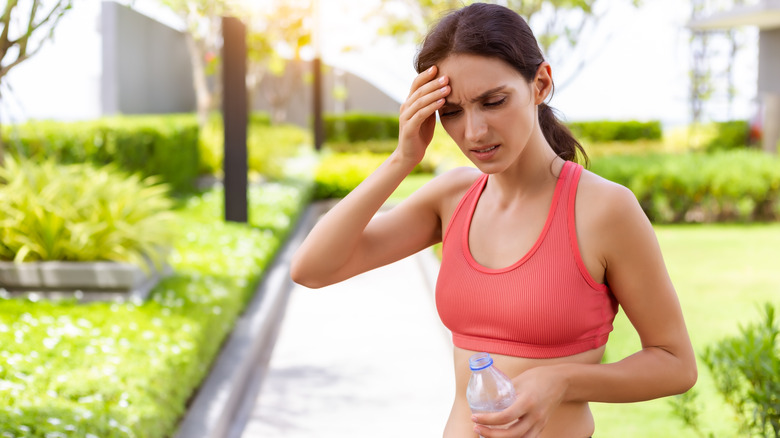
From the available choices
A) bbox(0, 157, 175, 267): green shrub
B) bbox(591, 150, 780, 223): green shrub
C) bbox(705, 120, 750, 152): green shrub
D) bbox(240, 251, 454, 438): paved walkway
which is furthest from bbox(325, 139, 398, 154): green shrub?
bbox(0, 157, 175, 267): green shrub

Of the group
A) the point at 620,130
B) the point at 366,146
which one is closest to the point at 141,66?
the point at 366,146

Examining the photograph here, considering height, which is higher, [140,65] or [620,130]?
[140,65]

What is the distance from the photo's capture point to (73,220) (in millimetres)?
6059

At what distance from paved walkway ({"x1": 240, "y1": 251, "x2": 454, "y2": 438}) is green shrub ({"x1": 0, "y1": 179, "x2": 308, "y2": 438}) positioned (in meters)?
0.58

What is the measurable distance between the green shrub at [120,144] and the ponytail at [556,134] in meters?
7.08

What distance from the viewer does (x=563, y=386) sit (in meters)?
1.60

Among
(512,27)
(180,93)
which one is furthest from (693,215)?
(180,93)

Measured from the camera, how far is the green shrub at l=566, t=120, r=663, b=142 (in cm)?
2795

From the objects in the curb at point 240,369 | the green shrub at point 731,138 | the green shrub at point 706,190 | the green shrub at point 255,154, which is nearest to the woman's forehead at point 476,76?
the curb at point 240,369

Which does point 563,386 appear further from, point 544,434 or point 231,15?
point 231,15

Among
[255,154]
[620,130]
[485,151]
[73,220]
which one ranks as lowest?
[73,220]

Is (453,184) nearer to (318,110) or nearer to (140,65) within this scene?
(140,65)

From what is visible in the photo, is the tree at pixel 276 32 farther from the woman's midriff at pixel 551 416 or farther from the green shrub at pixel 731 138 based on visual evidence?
the woman's midriff at pixel 551 416

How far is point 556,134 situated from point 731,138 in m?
22.2
